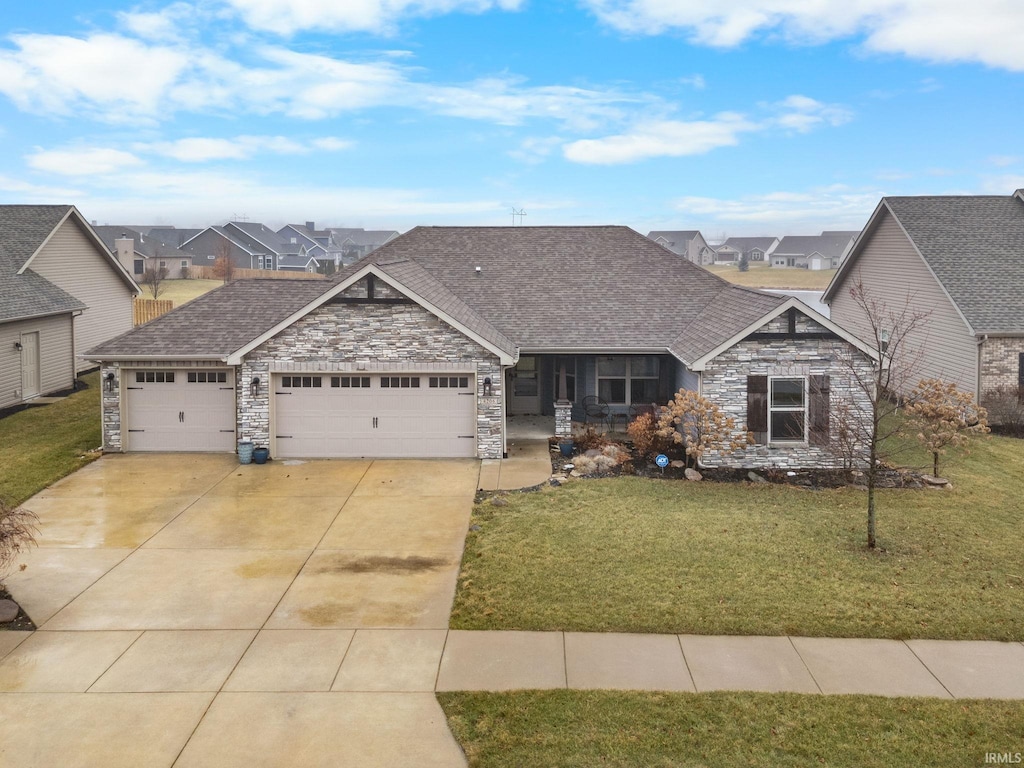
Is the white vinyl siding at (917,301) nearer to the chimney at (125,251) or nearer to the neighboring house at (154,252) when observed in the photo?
the chimney at (125,251)

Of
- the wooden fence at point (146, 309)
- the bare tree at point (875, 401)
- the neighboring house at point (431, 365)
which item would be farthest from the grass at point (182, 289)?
the bare tree at point (875, 401)

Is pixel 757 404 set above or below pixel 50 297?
below

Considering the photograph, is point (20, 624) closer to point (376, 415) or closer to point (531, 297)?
point (376, 415)

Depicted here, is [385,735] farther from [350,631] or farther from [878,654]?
[878,654]

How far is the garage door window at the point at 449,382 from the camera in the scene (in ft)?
64.8

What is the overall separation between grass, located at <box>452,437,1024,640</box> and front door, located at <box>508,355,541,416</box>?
738 centimetres

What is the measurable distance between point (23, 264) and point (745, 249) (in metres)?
121

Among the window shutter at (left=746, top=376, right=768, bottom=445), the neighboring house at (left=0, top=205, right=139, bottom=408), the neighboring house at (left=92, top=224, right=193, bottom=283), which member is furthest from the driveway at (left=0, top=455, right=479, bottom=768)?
the neighboring house at (left=92, top=224, right=193, bottom=283)

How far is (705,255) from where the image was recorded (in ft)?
400

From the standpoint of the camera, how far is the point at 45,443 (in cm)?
2108

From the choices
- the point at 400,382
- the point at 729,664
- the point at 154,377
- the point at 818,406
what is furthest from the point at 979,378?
the point at 154,377

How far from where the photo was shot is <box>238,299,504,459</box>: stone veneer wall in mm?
19344

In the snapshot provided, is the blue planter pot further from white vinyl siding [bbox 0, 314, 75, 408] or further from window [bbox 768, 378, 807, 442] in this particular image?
window [bbox 768, 378, 807, 442]

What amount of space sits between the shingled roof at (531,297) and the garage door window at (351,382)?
1.89 m
